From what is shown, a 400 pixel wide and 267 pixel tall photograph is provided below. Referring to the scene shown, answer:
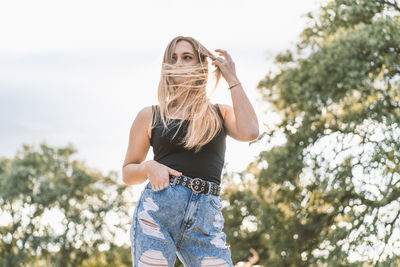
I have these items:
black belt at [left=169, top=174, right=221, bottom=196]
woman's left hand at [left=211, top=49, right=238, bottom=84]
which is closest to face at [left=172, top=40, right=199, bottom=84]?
woman's left hand at [left=211, top=49, right=238, bottom=84]

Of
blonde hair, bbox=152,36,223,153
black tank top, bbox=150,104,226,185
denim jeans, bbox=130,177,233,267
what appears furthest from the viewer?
blonde hair, bbox=152,36,223,153

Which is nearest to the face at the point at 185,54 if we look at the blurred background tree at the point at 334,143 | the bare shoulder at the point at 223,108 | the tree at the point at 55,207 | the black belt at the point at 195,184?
the bare shoulder at the point at 223,108

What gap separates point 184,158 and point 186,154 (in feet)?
0.08

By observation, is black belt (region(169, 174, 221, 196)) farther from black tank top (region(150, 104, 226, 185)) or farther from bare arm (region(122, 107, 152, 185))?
bare arm (region(122, 107, 152, 185))

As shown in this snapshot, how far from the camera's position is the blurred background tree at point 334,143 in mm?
13430

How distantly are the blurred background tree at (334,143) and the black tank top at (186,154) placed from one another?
10789mm

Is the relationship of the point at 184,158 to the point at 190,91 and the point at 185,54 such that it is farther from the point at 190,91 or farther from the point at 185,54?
the point at 185,54

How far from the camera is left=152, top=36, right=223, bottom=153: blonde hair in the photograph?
9.90ft

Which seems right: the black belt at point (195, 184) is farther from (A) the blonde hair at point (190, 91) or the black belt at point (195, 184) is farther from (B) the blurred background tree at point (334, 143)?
(B) the blurred background tree at point (334, 143)

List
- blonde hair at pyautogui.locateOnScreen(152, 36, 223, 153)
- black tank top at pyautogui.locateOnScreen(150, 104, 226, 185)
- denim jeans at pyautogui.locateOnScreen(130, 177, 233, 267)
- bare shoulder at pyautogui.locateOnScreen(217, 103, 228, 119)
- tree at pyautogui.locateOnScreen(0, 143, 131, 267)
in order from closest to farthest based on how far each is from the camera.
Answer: denim jeans at pyautogui.locateOnScreen(130, 177, 233, 267) < black tank top at pyautogui.locateOnScreen(150, 104, 226, 185) < blonde hair at pyautogui.locateOnScreen(152, 36, 223, 153) < bare shoulder at pyautogui.locateOnScreen(217, 103, 228, 119) < tree at pyautogui.locateOnScreen(0, 143, 131, 267)

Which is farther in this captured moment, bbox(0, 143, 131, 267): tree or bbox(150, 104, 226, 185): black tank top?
bbox(0, 143, 131, 267): tree

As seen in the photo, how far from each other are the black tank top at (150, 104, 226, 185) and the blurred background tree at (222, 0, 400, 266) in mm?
10789

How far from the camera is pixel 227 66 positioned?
300 cm

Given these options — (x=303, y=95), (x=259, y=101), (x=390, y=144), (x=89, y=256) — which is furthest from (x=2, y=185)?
(x=390, y=144)
